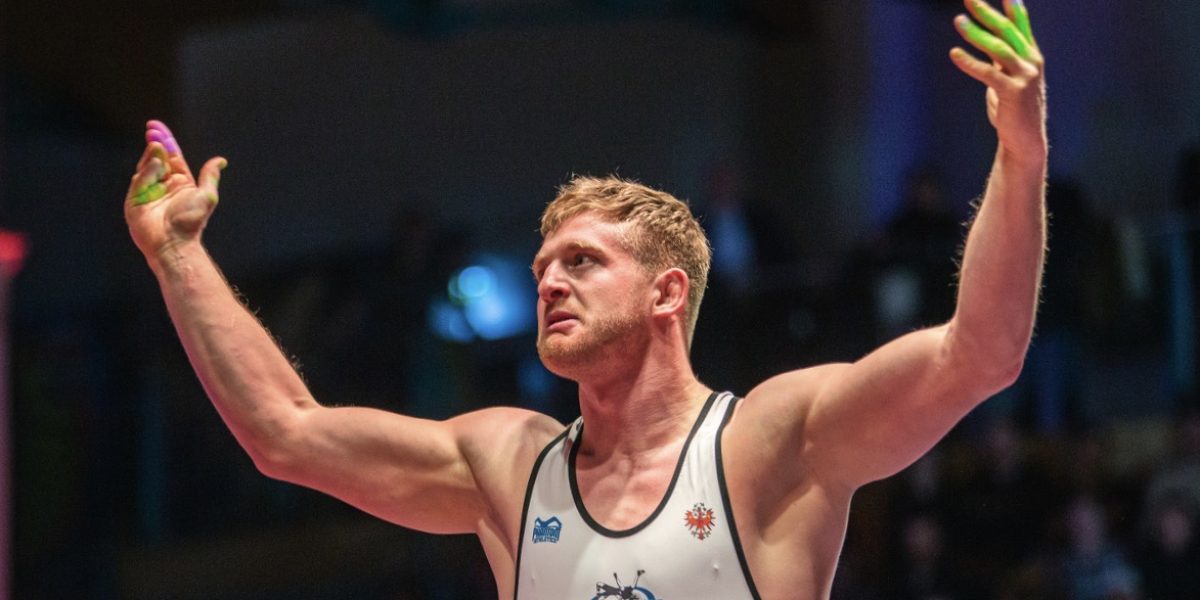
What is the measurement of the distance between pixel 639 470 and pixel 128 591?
6976 millimetres

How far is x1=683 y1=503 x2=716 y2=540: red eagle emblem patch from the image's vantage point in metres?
3.56

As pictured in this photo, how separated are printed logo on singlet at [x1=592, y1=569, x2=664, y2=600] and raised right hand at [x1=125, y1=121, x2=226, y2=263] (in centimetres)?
142

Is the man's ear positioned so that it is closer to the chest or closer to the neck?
the neck

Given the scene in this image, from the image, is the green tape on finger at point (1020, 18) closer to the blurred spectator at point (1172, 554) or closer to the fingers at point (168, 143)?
the fingers at point (168, 143)

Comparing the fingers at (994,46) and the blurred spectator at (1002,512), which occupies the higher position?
the fingers at (994,46)

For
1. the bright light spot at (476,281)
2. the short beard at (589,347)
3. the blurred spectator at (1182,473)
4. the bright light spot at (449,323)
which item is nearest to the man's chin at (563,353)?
the short beard at (589,347)

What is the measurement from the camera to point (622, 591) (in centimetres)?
357

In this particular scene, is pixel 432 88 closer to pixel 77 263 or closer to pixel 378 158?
pixel 378 158

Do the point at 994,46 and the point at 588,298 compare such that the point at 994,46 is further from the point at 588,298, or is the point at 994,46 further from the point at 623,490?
the point at 623,490

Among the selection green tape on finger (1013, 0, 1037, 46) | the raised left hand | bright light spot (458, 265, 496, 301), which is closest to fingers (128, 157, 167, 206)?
the raised left hand

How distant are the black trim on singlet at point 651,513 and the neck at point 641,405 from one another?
3 centimetres

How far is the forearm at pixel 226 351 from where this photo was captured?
3.96 metres

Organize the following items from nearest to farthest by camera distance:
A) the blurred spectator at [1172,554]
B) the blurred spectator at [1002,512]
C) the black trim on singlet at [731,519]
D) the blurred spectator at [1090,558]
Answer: the black trim on singlet at [731,519] → the blurred spectator at [1172,554] → the blurred spectator at [1090,558] → the blurred spectator at [1002,512]

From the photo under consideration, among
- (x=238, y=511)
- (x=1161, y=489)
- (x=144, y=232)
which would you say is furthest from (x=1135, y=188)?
(x=144, y=232)
